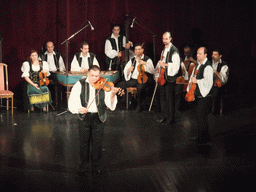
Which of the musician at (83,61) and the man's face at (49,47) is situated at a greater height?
the man's face at (49,47)

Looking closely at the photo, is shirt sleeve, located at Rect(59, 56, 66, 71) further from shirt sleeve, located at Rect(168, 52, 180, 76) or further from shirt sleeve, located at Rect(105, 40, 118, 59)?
shirt sleeve, located at Rect(168, 52, 180, 76)

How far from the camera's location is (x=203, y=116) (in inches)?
186

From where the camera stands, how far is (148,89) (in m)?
7.09

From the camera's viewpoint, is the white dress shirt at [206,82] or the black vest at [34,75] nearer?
the white dress shirt at [206,82]

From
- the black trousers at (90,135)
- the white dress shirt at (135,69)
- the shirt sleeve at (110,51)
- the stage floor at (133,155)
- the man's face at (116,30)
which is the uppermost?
the man's face at (116,30)

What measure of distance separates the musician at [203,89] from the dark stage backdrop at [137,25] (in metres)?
3.55

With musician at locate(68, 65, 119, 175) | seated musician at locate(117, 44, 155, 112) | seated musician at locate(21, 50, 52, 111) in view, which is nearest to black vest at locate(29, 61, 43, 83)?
seated musician at locate(21, 50, 52, 111)

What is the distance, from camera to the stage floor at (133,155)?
3.50 m

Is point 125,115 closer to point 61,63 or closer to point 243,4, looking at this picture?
point 61,63

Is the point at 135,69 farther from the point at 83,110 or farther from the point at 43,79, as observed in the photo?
the point at 83,110

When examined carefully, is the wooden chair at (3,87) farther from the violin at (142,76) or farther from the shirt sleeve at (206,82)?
the shirt sleeve at (206,82)

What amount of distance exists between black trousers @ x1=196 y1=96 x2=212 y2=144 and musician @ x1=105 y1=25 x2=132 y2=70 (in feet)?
10.3

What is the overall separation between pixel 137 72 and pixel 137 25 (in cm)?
167

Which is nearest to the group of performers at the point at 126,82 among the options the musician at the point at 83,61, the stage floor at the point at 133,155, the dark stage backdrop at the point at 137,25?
the musician at the point at 83,61
